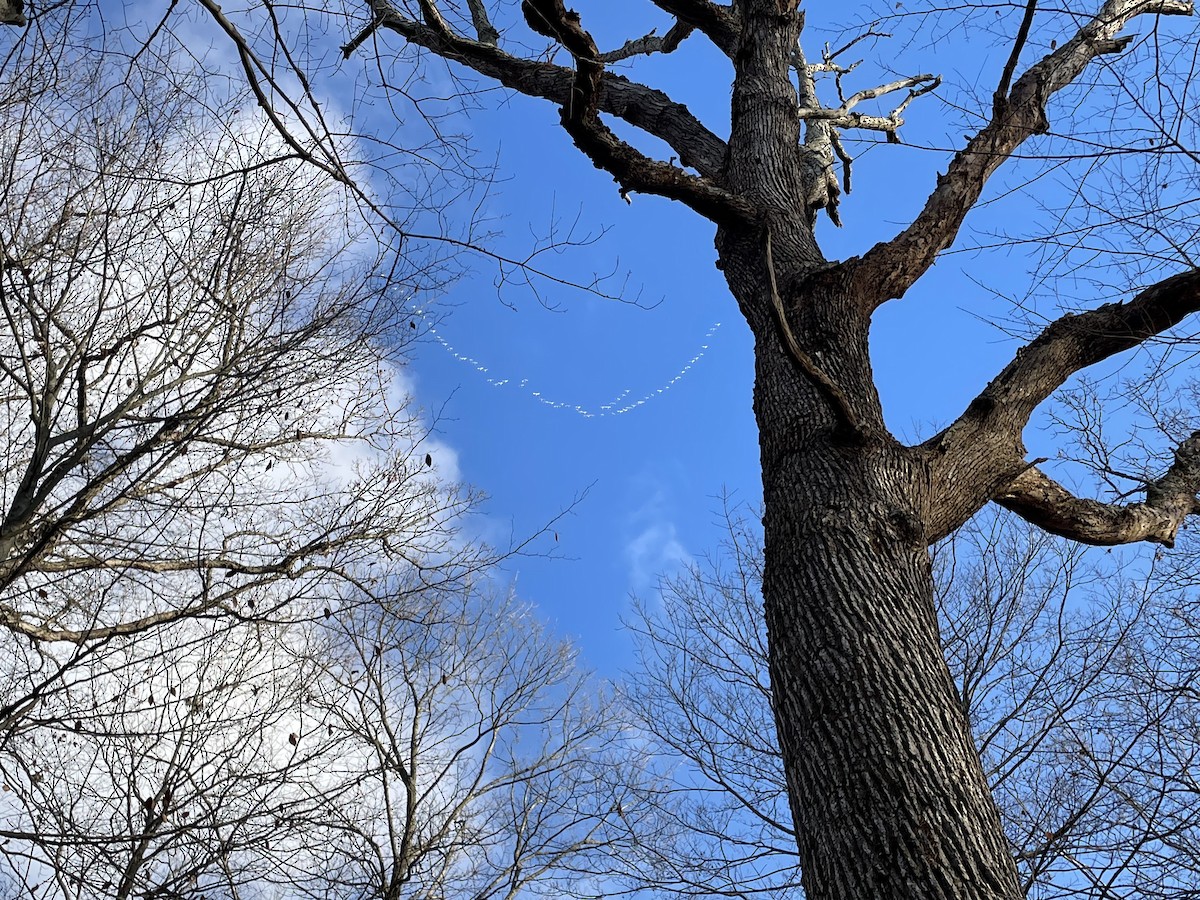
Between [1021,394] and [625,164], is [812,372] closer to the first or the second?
[1021,394]

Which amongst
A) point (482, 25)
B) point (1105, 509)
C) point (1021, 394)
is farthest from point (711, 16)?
point (1105, 509)

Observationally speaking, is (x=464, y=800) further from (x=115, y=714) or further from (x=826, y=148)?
(x=826, y=148)

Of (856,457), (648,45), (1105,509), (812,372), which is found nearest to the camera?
(812,372)

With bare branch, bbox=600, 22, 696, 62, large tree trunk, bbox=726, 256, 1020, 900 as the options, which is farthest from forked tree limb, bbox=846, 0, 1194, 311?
bare branch, bbox=600, 22, 696, 62

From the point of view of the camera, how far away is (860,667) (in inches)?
101

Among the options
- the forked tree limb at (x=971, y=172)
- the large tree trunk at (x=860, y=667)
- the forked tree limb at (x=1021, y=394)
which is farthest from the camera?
the forked tree limb at (x=971, y=172)

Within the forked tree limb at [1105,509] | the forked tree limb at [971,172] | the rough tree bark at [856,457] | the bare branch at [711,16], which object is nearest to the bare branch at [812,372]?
the rough tree bark at [856,457]

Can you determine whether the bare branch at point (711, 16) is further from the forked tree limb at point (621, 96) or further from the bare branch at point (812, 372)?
the bare branch at point (812, 372)

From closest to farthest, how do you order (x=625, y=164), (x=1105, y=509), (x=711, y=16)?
1. (x=1105, y=509)
2. (x=625, y=164)
3. (x=711, y=16)

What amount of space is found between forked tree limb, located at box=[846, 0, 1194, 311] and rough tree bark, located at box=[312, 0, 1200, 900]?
0.5 inches

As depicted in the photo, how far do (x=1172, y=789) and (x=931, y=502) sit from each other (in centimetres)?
323

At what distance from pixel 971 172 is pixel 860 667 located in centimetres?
278

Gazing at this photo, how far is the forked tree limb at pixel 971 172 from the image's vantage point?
3969 mm

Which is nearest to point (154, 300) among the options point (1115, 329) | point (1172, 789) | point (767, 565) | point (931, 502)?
point (767, 565)
